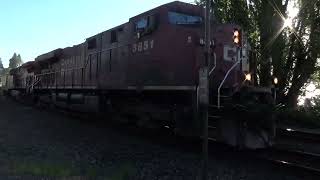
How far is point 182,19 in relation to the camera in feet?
43.5

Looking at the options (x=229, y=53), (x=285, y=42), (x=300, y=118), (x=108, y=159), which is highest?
(x=285, y=42)

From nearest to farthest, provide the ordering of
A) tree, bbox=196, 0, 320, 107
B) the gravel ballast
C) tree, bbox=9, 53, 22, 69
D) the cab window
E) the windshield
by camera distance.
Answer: the gravel ballast → the windshield → the cab window → tree, bbox=196, 0, 320, 107 → tree, bbox=9, 53, 22, 69

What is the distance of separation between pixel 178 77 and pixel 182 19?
5.27ft

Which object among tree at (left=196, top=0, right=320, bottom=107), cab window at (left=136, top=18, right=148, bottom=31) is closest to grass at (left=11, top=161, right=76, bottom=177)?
cab window at (left=136, top=18, right=148, bottom=31)

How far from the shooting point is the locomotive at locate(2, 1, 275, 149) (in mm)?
11438

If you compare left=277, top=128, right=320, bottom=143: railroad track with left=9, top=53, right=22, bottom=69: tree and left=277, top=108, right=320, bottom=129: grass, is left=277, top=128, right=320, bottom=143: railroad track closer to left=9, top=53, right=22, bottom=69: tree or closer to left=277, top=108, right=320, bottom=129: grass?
left=277, top=108, right=320, bottom=129: grass

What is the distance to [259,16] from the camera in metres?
25.8

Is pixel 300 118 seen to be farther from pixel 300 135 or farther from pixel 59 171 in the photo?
pixel 59 171

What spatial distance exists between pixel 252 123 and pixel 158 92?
3660 millimetres

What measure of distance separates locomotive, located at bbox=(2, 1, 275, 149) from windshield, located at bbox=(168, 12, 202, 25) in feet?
0.09

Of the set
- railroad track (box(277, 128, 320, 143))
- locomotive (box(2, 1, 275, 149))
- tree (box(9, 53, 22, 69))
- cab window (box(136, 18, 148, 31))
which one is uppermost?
tree (box(9, 53, 22, 69))

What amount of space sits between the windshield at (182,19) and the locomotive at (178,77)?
0.03m

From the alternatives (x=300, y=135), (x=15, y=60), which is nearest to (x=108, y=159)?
(x=300, y=135)

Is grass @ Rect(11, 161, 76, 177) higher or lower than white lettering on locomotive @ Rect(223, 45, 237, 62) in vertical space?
lower
